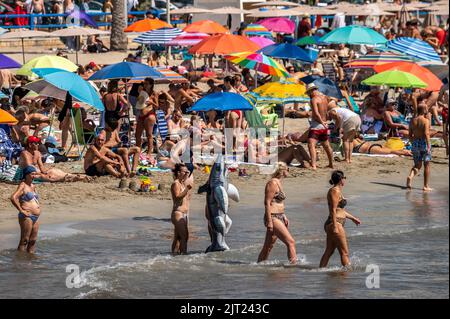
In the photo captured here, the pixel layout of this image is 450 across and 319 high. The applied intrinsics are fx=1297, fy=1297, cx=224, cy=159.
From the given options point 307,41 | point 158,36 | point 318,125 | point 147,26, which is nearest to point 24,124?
point 318,125

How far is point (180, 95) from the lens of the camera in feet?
77.9

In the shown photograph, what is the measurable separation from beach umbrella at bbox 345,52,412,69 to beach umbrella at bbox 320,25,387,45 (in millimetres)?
847

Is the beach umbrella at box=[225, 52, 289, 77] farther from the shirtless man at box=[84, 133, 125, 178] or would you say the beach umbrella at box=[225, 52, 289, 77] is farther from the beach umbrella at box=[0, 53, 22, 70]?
the shirtless man at box=[84, 133, 125, 178]

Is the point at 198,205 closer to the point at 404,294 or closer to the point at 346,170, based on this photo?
the point at 346,170

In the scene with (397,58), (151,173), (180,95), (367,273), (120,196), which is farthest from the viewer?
(397,58)

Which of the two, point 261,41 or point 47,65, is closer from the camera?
point 47,65

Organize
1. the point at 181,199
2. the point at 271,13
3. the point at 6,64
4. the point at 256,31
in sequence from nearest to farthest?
the point at 181,199, the point at 6,64, the point at 256,31, the point at 271,13

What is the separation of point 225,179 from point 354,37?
15532mm

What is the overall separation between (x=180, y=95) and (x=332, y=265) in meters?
8.78

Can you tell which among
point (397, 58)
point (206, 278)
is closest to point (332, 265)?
point (206, 278)

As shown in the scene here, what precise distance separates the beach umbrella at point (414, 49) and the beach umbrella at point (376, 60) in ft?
0.82

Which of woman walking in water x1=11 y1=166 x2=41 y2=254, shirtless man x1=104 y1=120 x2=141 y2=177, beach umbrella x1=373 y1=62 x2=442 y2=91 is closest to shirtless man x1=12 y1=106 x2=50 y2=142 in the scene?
shirtless man x1=104 y1=120 x2=141 y2=177

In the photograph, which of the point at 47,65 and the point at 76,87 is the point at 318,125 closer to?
the point at 76,87

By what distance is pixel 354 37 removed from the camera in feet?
99.2
